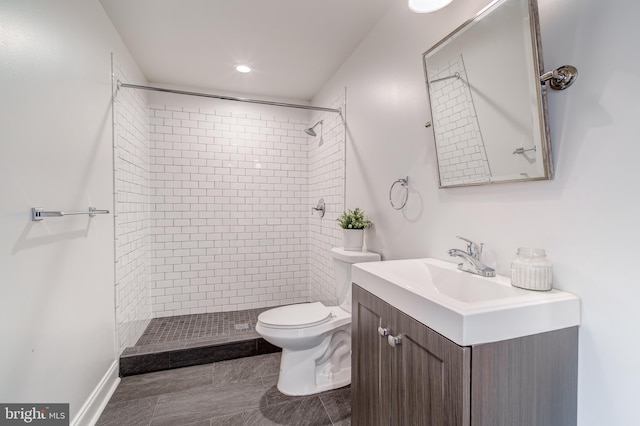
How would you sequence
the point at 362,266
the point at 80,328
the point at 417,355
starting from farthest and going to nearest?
the point at 80,328 → the point at 362,266 → the point at 417,355

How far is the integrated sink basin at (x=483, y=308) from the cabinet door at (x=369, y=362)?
0.11 metres

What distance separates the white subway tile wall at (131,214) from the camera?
87.3 inches

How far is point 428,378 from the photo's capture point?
0.92 m

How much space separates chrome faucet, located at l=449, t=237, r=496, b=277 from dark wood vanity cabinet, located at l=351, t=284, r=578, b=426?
0.33m

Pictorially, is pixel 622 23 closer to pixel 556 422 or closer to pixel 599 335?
pixel 599 335

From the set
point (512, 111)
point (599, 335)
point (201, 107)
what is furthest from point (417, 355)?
point (201, 107)

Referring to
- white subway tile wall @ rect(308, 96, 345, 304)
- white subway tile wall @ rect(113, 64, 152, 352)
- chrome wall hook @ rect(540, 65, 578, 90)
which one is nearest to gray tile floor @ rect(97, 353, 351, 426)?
white subway tile wall @ rect(113, 64, 152, 352)

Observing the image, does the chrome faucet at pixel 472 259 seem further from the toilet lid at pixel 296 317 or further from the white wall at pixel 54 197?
the white wall at pixel 54 197

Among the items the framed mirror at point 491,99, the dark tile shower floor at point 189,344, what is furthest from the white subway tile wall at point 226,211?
the framed mirror at point 491,99

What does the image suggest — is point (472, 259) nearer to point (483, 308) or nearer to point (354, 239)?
point (483, 308)

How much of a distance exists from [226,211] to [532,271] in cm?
294

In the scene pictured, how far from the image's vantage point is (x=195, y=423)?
1.72 metres

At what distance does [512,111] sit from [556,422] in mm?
1056

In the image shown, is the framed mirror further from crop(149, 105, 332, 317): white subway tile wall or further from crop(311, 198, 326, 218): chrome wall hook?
crop(149, 105, 332, 317): white subway tile wall
